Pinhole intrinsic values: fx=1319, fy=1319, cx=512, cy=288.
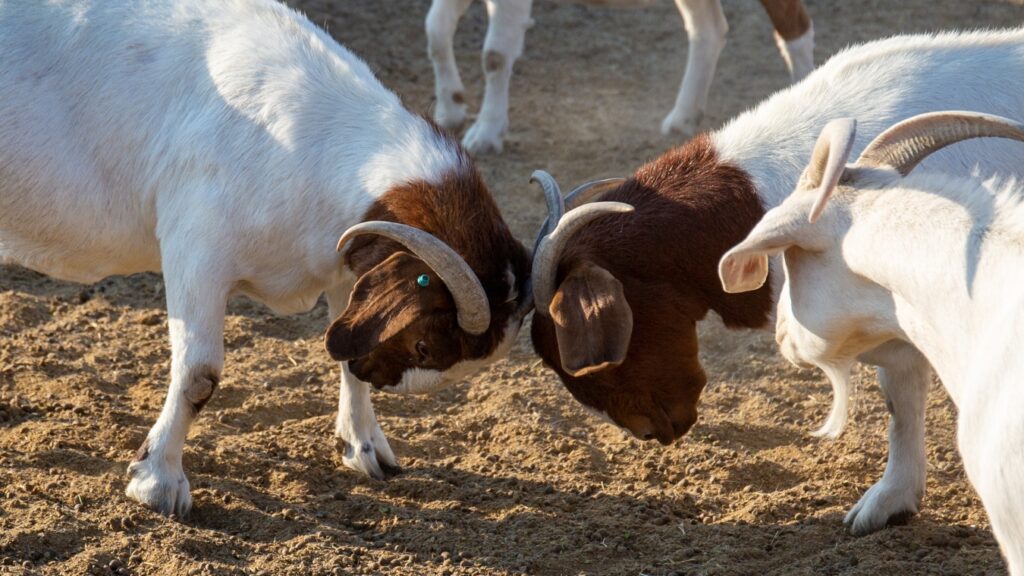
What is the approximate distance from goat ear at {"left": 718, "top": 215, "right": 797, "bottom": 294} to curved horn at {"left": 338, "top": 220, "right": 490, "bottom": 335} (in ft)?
2.86

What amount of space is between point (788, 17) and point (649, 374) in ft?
15.3

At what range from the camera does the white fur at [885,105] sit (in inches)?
166

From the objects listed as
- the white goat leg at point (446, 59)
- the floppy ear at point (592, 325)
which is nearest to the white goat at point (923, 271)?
the floppy ear at point (592, 325)

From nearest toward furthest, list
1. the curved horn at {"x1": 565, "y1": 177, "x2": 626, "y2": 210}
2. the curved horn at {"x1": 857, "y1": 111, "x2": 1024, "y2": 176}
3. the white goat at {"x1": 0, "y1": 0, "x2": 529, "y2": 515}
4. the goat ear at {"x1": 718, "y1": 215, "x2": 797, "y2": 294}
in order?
the curved horn at {"x1": 857, "y1": 111, "x2": 1024, "y2": 176} < the goat ear at {"x1": 718, "y1": 215, "x2": 797, "y2": 294} < the white goat at {"x1": 0, "y1": 0, "x2": 529, "y2": 515} < the curved horn at {"x1": 565, "y1": 177, "x2": 626, "y2": 210}

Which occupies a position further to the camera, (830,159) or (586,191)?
(586,191)

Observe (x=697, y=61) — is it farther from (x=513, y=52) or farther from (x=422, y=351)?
(x=422, y=351)

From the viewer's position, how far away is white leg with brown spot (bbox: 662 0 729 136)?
8773 millimetres

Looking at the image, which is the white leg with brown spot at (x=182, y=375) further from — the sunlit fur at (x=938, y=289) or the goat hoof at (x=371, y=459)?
the sunlit fur at (x=938, y=289)

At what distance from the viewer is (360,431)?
5.15 metres

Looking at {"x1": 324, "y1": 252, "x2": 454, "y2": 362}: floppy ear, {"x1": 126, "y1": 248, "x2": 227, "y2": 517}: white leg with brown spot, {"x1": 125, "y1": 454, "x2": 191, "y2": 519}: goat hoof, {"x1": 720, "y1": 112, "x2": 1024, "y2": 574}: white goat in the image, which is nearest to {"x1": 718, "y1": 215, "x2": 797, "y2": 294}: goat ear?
{"x1": 720, "y1": 112, "x2": 1024, "y2": 574}: white goat

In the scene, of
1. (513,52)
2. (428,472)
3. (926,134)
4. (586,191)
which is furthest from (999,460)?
(513,52)

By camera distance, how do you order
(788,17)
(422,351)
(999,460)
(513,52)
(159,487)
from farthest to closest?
(513,52)
(788,17)
(159,487)
(422,351)
(999,460)

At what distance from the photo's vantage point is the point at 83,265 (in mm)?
5074

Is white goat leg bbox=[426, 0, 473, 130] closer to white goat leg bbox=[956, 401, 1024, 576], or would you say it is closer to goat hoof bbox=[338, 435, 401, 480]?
goat hoof bbox=[338, 435, 401, 480]
